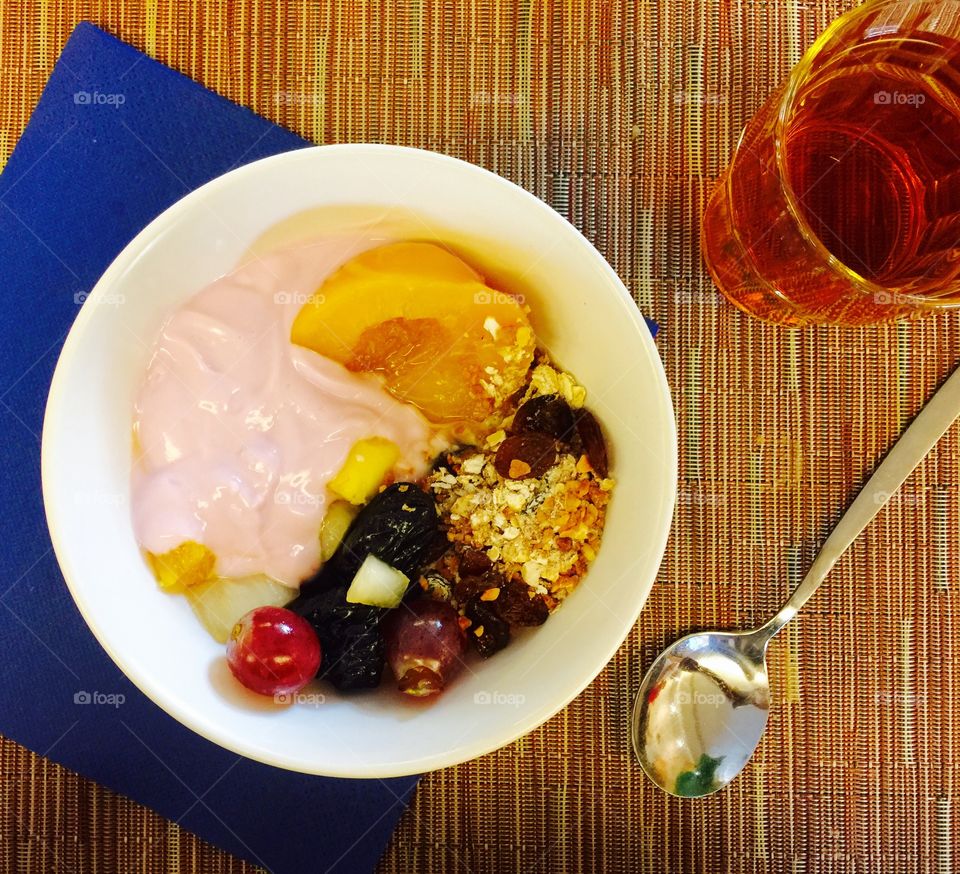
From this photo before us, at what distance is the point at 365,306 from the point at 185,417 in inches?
7.3

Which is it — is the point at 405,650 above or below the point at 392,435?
below

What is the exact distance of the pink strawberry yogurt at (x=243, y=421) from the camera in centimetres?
69

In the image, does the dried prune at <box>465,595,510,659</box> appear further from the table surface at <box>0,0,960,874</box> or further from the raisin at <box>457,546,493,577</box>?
the table surface at <box>0,0,960,874</box>

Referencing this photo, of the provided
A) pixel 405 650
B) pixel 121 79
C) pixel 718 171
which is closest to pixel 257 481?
pixel 405 650

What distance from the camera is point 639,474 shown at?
0.64 meters

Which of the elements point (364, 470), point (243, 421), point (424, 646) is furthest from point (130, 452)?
point (424, 646)

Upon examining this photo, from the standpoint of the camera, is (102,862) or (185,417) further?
(102,862)

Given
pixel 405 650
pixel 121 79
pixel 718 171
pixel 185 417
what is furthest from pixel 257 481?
pixel 718 171

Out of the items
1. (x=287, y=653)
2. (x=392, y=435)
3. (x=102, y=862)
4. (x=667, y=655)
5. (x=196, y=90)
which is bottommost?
(x=102, y=862)

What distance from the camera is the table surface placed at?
79 centimetres

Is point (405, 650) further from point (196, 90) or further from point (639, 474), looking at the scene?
point (196, 90)

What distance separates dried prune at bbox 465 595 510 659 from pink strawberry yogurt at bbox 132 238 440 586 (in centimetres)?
17

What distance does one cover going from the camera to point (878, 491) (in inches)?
30.8

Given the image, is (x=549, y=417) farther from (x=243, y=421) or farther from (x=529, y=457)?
(x=243, y=421)
